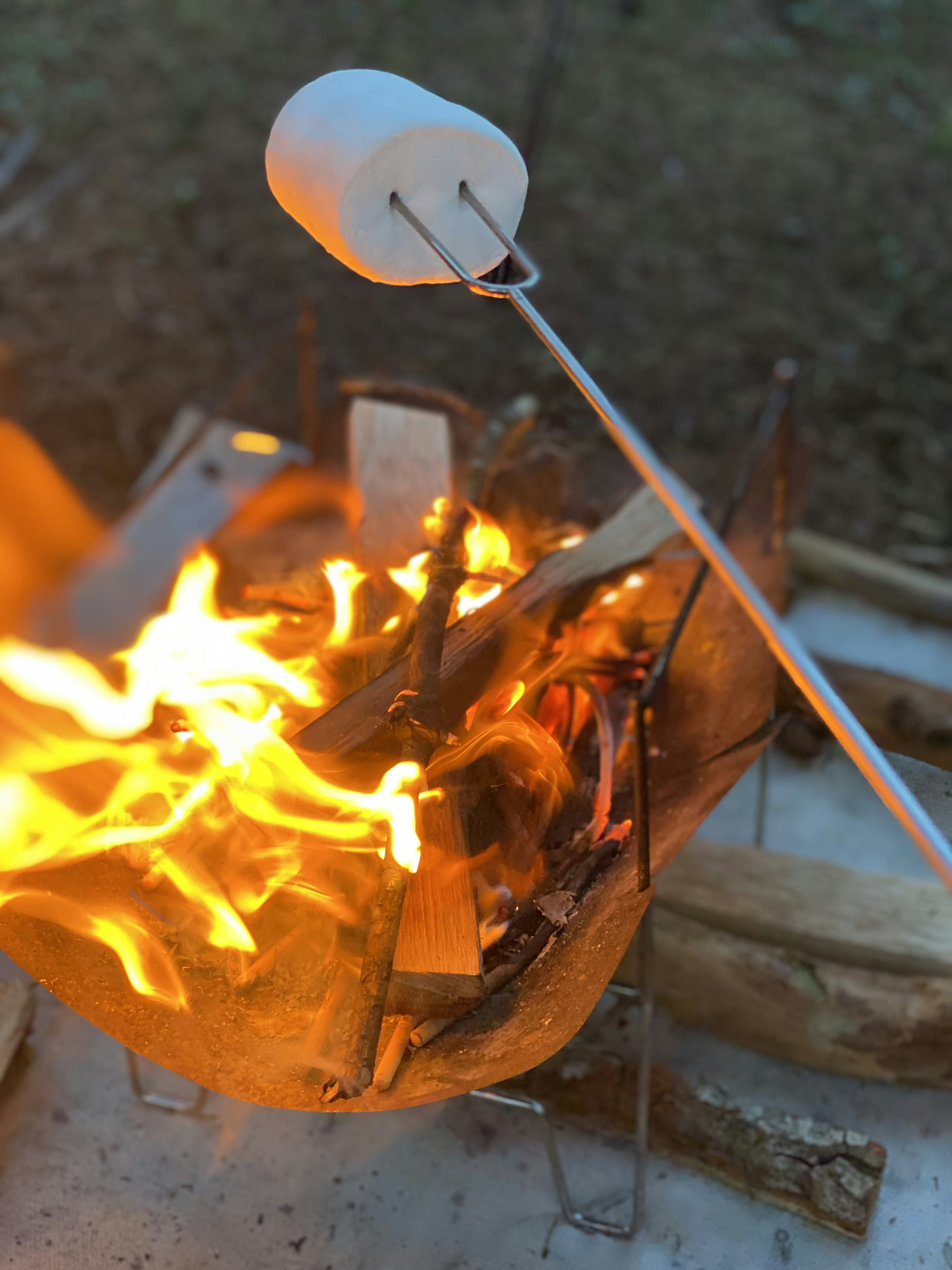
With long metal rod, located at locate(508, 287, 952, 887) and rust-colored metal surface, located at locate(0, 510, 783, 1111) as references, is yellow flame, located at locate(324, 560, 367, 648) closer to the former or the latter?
rust-colored metal surface, located at locate(0, 510, 783, 1111)

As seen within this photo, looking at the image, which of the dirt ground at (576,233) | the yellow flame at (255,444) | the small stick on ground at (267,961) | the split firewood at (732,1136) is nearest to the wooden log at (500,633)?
the small stick on ground at (267,961)

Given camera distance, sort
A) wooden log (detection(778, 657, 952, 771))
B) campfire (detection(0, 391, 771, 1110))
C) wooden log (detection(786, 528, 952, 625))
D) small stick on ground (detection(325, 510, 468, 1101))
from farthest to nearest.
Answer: wooden log (detection(786, 528, 952, 625)) → wooden log (detection(778, 657, 952, 771)) → campfire (detection(0, 391, 771, 1110)) → small stick on ground (detection(325, 510, 468, 1101))

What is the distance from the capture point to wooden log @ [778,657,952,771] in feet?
8.08

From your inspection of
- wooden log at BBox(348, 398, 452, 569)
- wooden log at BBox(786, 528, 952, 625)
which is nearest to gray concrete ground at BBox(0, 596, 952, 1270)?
wooden log at BBox(348, 398, 452, 569)

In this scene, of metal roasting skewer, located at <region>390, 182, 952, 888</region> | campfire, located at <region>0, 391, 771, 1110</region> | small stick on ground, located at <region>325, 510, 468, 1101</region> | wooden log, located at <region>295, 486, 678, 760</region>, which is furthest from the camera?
wooden log, located at <region>295, 486, 678, 760</region>

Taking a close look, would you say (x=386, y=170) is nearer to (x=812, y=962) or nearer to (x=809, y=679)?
→ (x=809, y=679)

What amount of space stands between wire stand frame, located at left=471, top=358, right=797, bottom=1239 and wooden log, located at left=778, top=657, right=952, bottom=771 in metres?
0.70

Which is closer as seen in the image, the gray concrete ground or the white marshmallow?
the white marshmallow

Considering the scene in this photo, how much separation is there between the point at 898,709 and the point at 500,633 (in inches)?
51.4

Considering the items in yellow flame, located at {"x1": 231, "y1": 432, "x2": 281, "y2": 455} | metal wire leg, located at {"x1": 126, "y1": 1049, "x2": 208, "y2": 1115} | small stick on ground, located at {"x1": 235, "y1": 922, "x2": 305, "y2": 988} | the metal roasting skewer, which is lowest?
metal wire leg, located at {"x1": 126, "y1": 1049, "x2": 208, "y2": 1115}

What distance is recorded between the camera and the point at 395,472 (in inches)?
88.4

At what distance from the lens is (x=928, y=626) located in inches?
120

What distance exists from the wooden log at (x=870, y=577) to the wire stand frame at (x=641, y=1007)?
1.16 metres

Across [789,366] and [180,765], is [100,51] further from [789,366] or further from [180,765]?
[180,765]
